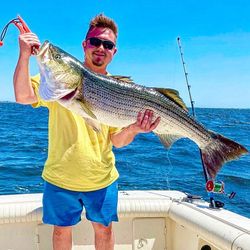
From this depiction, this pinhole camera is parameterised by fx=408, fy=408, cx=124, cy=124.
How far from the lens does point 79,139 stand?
11.3 feet

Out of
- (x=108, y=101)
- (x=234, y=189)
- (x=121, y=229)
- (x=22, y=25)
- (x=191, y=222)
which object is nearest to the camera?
(x=22, y=25)

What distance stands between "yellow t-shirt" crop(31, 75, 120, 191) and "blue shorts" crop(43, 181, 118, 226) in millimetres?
72

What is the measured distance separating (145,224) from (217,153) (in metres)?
1.67

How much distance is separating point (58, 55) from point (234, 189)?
829 cm

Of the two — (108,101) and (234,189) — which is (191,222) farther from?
(234,189)

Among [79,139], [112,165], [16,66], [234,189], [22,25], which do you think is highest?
[22,25]

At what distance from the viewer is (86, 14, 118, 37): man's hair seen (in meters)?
3.64

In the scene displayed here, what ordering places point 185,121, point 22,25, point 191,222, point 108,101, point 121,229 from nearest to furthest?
point 22,25 → point 108,101 → point 185,121 → point 191,222 → point 121,229

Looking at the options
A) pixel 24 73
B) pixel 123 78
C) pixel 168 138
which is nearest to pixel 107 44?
pixel 123 78

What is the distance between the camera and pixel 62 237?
11.9 ft

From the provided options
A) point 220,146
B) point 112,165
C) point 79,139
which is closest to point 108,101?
point 79,139

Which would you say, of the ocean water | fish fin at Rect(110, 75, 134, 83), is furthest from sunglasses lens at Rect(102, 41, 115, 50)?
the ocean water

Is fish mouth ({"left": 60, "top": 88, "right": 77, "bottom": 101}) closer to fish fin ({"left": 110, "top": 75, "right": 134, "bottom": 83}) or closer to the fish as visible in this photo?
the fish

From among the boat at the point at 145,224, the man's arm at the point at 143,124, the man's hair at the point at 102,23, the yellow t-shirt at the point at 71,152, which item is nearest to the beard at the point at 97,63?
the man's hair at the point at 102,23
